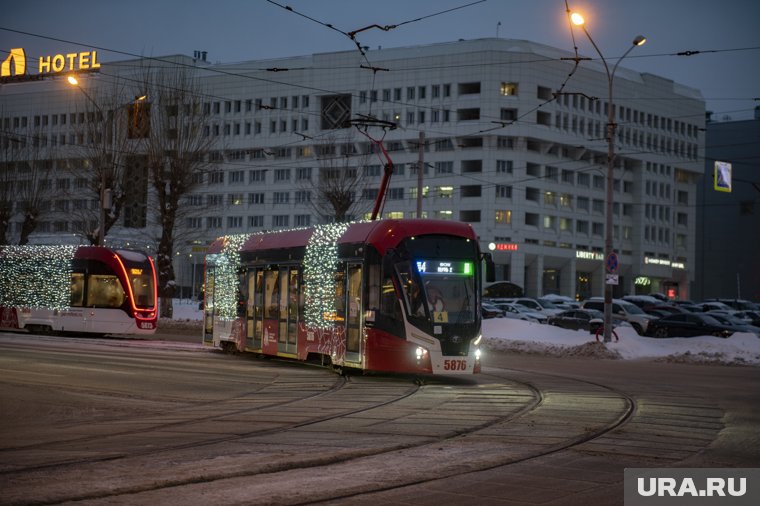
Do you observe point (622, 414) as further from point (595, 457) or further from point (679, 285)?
point (679, 285)

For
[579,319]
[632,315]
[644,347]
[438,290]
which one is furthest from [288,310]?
[632,315]

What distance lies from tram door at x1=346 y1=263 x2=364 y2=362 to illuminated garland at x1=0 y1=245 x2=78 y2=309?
18587 mm

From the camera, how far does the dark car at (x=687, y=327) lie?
132ft

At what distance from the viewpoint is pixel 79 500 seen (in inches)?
309

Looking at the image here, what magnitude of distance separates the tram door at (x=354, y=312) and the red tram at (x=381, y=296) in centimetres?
2

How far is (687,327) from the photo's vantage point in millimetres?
40812

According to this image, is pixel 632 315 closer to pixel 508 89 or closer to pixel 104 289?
pixel 104 289

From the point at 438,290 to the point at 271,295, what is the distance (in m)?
6.56

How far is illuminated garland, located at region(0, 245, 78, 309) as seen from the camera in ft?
122

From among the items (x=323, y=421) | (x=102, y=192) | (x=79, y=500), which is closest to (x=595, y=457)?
(x=323, y=421)

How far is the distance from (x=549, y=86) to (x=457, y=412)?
3299 inches

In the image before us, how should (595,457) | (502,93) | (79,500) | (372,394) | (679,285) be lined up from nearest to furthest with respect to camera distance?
(79,500) → (595,457) → (372,394) → (502,93) → (679,285)

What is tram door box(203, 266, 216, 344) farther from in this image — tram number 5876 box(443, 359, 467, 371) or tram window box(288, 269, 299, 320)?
tram number 5876 box(443, 359, 467, 371)

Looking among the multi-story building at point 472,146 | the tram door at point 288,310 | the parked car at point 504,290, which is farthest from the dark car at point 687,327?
the multi-story building at point 472,146
